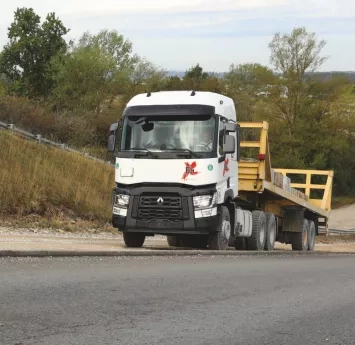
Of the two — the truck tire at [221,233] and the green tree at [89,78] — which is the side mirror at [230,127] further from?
the green tree at [89,78]

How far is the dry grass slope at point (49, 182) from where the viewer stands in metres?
25.8

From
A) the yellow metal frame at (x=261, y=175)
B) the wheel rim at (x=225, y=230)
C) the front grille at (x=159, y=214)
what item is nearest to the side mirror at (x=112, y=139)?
the front grille at (x=159, y=214)

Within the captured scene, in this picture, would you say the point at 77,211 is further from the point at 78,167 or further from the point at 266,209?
the point at 266,209

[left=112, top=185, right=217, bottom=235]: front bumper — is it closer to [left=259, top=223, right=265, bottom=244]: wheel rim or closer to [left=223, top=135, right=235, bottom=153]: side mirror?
[left=223, top=135, right=235, bottom=153]: side mirror

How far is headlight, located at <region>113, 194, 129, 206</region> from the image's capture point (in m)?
16.7

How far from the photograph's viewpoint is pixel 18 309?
7.66m

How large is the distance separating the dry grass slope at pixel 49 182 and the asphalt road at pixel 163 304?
516 inches

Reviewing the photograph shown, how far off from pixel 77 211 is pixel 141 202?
35.8 ft

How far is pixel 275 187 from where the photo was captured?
21.0 metres

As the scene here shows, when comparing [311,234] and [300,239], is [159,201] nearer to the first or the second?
[300,239]

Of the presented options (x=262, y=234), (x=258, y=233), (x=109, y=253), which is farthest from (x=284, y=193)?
(x=109, y=253)

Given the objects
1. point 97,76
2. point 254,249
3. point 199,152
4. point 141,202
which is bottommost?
point 254,249

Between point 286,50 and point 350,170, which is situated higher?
point 286,50

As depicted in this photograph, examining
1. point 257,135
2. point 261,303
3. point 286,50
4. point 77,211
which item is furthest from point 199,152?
point 286,50
